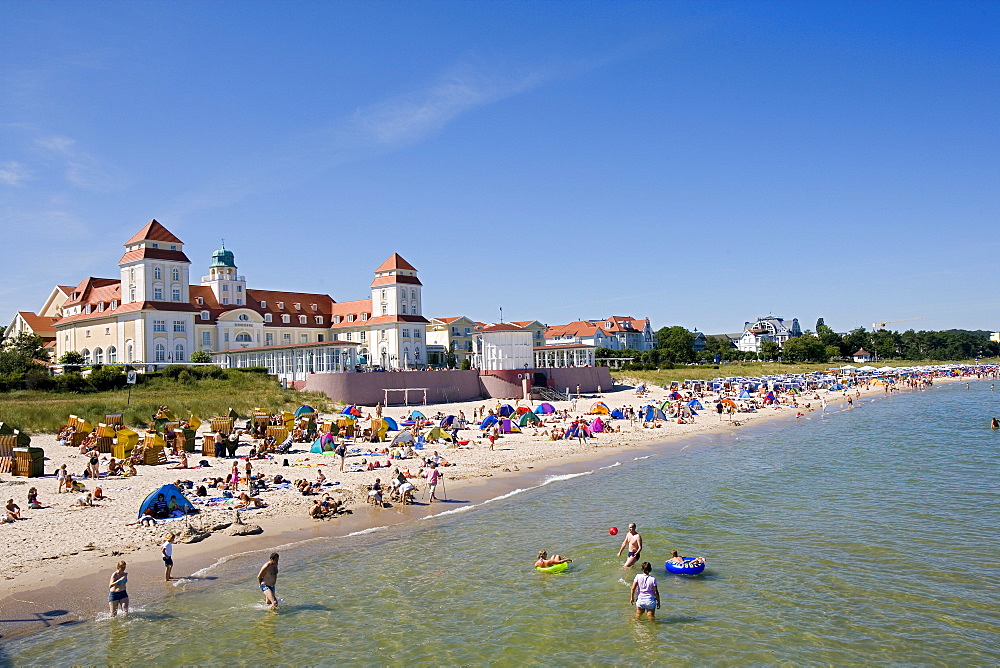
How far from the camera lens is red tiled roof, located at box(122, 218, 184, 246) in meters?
63.4

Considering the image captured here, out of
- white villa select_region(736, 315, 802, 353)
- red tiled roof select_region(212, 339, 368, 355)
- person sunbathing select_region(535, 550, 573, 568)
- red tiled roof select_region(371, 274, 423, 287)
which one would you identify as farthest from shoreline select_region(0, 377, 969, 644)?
white villa select_region(736, 315, 802, 353)

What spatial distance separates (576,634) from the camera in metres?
11.9

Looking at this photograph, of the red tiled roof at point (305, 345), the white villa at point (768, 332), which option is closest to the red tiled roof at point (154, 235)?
the red tiled roof at point (305, 345)

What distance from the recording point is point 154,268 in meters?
62.5

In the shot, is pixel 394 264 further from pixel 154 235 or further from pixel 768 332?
pixel 768 332

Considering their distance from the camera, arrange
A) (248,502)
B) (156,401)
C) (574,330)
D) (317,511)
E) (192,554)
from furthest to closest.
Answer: (574,330)
(156,401)
(248,502)
(317,511)
(192,554)

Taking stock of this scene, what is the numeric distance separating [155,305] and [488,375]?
29.9 meters

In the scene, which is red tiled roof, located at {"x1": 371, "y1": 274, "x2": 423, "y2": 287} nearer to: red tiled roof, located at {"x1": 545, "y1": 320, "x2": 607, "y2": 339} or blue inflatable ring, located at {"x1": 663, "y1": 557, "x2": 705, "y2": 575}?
Answer: red tiled roof, located at {"x1": 545, "y1": 320, "x2": 607, "y2": 339}

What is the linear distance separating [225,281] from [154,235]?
968 cm

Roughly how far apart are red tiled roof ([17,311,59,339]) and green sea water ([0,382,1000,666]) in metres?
70.1

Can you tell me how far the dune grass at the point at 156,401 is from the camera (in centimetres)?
3166

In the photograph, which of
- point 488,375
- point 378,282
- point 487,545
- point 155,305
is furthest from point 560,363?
point 487,545

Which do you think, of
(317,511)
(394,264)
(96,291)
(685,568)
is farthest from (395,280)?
(685,568)

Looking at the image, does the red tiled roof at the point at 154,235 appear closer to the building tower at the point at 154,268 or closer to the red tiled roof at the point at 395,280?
the building tower at the point at 154,268
